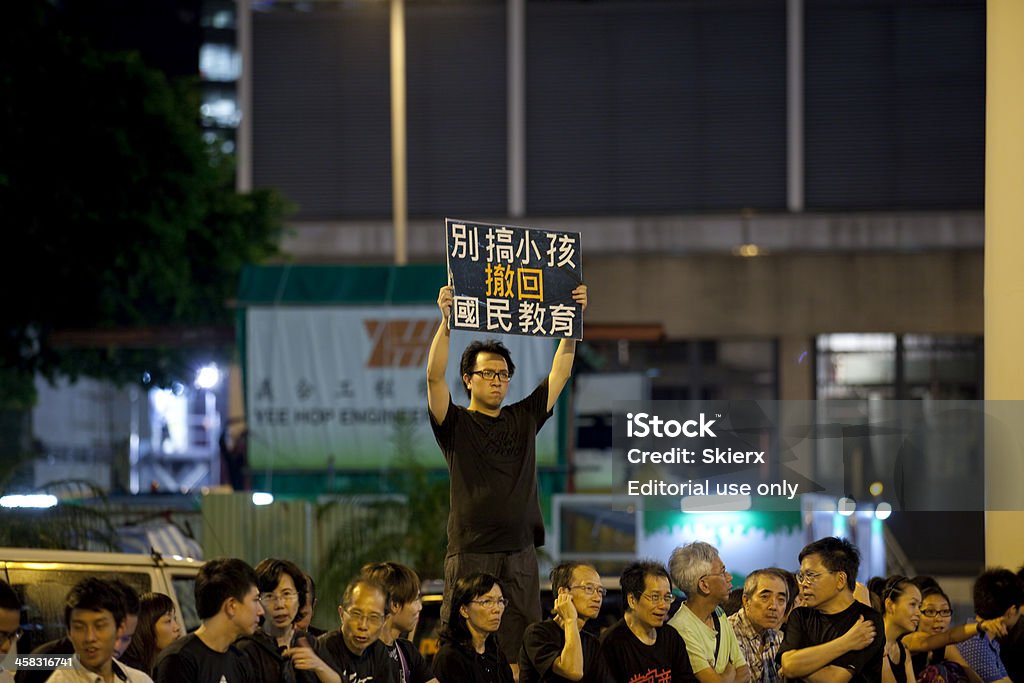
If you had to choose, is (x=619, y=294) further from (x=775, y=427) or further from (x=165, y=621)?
(x=165, y=621)

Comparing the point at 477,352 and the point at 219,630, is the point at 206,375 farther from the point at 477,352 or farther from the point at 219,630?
the point at 219,630

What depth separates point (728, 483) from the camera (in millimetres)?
10117

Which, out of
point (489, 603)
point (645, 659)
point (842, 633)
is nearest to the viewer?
point (489, 603)

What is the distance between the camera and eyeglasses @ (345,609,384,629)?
745 cm

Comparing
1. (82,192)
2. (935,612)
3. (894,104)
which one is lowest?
(935,612)

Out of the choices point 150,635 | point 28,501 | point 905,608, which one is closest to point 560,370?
point 905,608

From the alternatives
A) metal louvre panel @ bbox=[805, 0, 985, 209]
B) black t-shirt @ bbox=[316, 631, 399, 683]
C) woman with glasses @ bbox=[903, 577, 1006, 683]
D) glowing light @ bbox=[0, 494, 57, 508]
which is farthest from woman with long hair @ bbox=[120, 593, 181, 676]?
metal louvre panel @ bbox=[805, 0, 985, 209]

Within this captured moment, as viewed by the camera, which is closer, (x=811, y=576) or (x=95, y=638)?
(x=95, y=638)

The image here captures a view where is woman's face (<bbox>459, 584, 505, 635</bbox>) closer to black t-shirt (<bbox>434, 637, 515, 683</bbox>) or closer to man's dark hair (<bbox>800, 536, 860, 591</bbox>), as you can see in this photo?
black t-shirt (<bbox>434, 637, 515, 683</bbox>)

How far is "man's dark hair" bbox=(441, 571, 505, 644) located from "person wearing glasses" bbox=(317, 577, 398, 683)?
310 millimetres

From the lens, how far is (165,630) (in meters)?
8.48

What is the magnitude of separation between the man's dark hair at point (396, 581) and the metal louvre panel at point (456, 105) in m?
25.0

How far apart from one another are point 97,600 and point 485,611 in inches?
68.3

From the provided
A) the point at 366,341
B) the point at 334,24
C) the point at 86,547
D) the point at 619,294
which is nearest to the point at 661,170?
the point at 619,294
